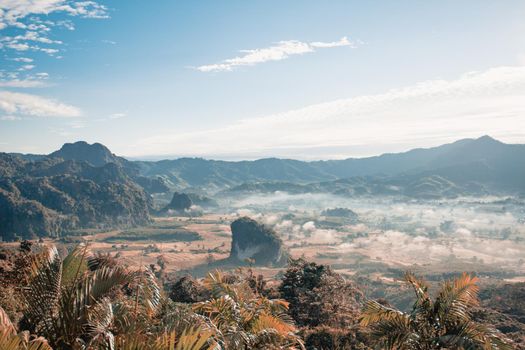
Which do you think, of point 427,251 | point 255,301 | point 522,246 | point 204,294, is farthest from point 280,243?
point 255,301

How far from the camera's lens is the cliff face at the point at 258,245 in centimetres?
17050

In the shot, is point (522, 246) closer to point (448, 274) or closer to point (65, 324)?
point (448, 274)

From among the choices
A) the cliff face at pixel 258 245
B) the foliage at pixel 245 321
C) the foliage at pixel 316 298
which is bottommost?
the cliff face at pixel 258 245

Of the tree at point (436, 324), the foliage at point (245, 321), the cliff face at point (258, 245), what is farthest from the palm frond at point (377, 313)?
the cliff face at point (258, 245)

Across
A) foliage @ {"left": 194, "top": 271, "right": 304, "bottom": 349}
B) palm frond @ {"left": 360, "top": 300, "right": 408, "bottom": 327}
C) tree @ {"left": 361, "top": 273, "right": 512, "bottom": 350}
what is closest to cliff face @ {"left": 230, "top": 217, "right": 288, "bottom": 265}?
foliage @ {"left": 194, "top": 271, "right": 304, "bottom": 349}

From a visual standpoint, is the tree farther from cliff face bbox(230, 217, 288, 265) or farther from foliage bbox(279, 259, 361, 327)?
cliff face bbox(230, 217, 288, 265)

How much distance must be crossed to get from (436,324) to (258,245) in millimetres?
165558

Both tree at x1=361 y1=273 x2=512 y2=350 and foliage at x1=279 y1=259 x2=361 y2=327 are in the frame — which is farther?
foliage at x1=279 y1=259 x2=361 y2=327

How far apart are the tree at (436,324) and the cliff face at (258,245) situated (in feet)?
529

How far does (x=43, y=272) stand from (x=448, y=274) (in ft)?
458

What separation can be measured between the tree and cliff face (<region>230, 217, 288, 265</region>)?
161 meters

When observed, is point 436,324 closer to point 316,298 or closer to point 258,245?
point 316,298

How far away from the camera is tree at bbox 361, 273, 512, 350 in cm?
876

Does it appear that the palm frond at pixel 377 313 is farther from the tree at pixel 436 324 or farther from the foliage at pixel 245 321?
the foliage at pixel 245 321
